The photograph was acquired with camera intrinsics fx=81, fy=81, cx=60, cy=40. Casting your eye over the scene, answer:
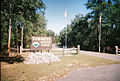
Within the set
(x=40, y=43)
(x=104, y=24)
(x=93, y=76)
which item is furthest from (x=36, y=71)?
(x=104, y=24)

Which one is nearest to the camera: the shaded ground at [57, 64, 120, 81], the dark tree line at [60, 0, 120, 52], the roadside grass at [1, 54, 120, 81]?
the shaded ground at [57, 64, 120, 81]

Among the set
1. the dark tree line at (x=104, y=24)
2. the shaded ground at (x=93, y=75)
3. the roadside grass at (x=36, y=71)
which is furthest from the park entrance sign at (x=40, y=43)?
the dark tree line at (x=104, y=24)

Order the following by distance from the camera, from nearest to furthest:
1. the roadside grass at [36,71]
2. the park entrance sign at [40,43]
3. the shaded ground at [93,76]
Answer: the shaded ground at [93,76]
the roadside grass at [36,71]
the park entrance sign at [40,43]

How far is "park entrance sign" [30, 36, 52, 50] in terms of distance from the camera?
9.76m

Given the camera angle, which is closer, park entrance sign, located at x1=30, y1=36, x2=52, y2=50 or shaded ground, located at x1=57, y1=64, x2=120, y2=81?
shaded ground, located at x1=57, y1=64, x2=120, y2=81

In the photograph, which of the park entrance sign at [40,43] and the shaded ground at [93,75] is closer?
the shaded ground at [93,75]

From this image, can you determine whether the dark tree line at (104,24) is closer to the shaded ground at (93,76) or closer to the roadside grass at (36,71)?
the shaded ground at (93,76)

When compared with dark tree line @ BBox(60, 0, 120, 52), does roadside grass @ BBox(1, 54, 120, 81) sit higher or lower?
lower

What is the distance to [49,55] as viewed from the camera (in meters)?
9.73

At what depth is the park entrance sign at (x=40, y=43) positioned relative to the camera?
9.76 meters

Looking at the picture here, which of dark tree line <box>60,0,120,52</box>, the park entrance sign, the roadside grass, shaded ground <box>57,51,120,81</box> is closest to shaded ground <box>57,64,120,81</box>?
shaded ground <box>57,51,120,81</box>

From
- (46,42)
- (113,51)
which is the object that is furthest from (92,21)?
(46,42)

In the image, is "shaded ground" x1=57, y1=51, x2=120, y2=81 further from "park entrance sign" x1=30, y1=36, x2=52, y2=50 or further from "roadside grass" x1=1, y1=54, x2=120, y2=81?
"park entrance sign" x1=30, y1=36, x2=52, y2=50

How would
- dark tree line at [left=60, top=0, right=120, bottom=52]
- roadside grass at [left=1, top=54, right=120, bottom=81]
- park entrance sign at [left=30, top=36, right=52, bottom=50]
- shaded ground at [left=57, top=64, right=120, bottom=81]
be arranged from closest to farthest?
shaded ground at [left=57, top=64, right=120, bottom=81] < roadside grass at [left=1, top=54, right=120, bottom=81] < park entrance sign at [left=30, top=36, right=52, bottom=50] < dark tree line at [left=60, top=0, right=120, bottom=52]
